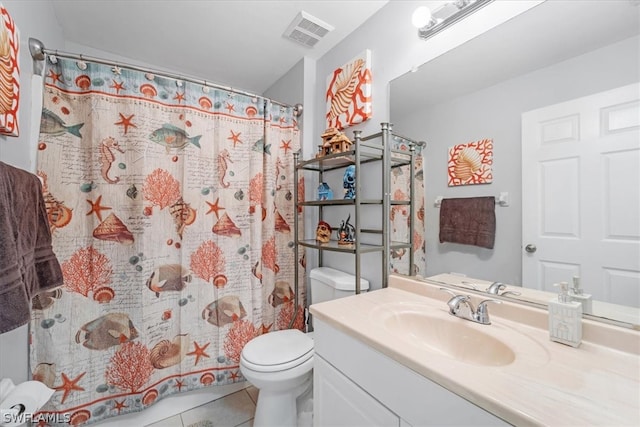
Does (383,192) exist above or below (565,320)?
above

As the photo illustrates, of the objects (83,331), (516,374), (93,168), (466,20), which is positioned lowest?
(83,331)

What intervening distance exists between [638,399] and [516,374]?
0.65ft

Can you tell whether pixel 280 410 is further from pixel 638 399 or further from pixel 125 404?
pixel 638 399

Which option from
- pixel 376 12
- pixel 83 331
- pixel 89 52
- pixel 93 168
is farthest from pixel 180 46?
pixel 83 331

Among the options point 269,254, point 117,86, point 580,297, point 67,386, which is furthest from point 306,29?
point 67,386

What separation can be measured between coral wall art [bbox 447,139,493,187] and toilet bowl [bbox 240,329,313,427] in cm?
111

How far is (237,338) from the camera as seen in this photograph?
63.7 inches

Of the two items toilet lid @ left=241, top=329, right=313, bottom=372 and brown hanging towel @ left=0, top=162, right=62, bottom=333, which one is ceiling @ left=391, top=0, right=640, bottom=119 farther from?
brown hanging towel @ left=0, top=162, right=62, bottom=333

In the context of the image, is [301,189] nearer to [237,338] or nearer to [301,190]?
[301,190]

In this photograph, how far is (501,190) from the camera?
957mm

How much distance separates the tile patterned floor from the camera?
1.43m

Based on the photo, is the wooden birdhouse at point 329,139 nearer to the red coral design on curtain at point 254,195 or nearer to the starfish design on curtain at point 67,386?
the red coral design on curtain at point 254,195

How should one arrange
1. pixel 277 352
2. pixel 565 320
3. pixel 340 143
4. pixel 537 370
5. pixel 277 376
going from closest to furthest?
pixel 537 370 < pixel 565 320 < pixel 277 376 < pixel 277 352 < pixel 340 143

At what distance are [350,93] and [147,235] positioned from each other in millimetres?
1436
